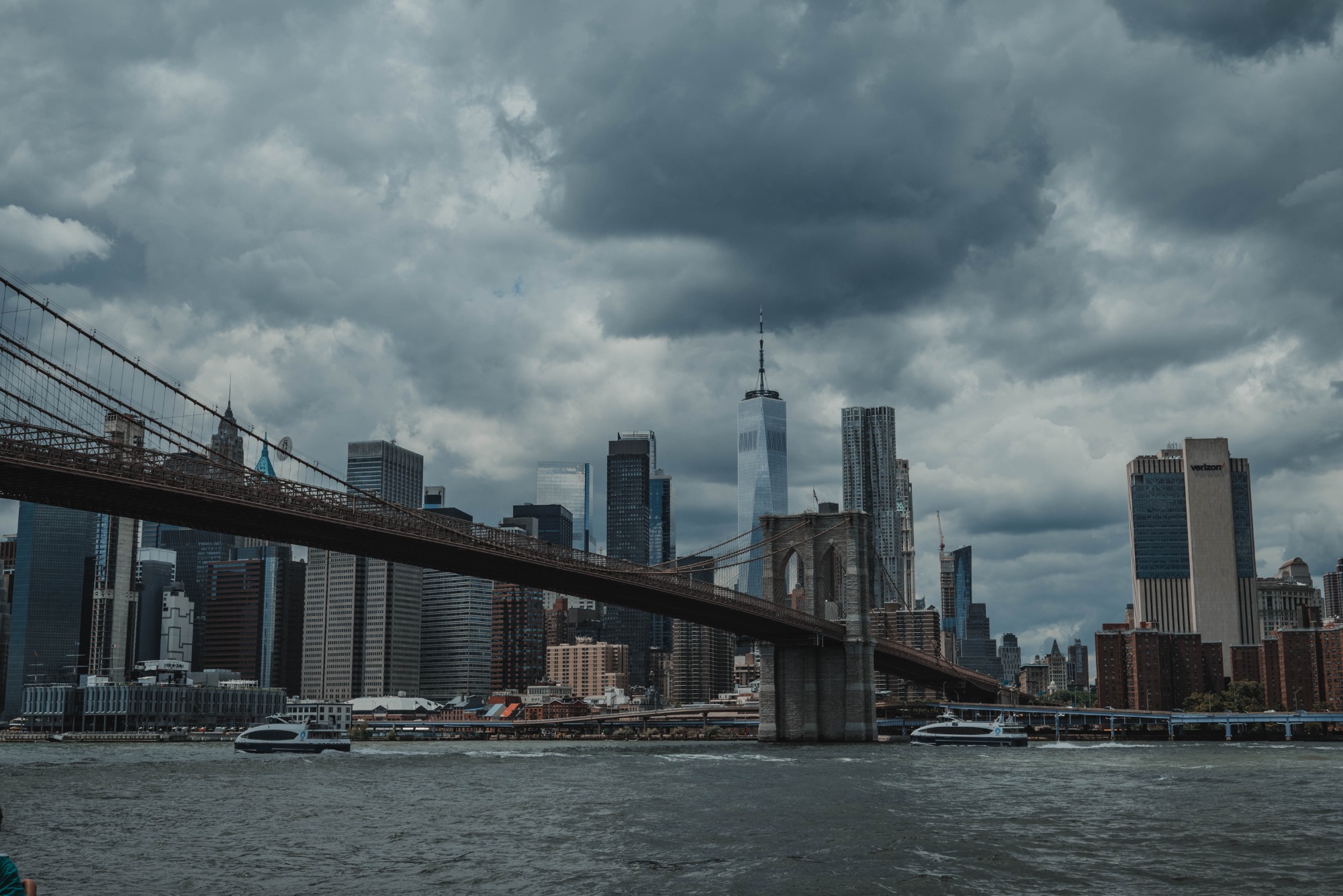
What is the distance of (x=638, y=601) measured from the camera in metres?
71.9

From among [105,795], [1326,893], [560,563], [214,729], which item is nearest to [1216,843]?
[1326,893]

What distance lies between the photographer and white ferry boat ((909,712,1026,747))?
89812 mm

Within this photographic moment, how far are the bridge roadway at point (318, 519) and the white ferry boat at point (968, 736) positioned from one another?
16.8m

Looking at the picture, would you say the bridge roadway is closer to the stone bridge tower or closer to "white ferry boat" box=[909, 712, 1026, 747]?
the stone bridge tower

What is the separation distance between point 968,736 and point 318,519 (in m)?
55.5

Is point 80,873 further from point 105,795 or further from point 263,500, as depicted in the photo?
point 263,500

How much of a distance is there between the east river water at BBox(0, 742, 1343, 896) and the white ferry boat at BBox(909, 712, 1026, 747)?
3369 cm

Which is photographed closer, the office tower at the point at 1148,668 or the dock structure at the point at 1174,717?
the dock structure at the point at 1174,717

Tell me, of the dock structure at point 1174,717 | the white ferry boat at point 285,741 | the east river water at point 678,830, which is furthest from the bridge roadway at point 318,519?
the dock structure at point 1174,717

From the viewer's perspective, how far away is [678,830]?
30.6 metres

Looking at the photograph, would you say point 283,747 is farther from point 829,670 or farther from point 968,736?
point 968,736

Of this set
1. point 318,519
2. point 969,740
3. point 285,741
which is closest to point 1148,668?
point 969,740

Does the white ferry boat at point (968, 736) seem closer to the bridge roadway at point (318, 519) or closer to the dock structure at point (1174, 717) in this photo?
the dock structure at point (1174, 717)

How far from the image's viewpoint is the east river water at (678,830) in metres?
23.3
